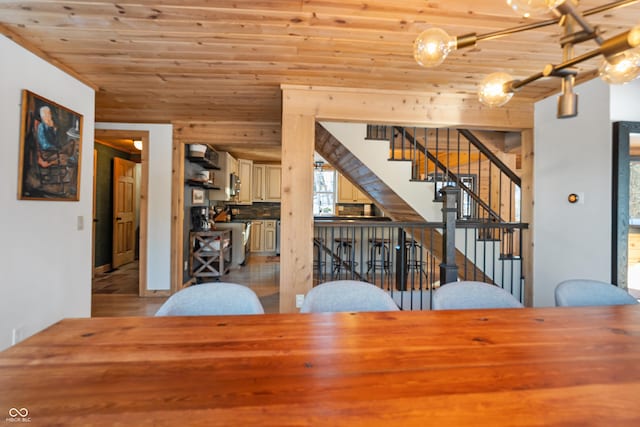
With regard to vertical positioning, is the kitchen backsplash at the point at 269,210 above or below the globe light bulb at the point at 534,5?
below

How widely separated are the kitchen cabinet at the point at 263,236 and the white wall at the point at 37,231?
4291 mm

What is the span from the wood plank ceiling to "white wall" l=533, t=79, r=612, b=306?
0.33 m

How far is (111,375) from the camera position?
84 centimetres

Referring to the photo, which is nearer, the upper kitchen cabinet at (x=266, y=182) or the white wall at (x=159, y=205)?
the white wall at (x=159, y=205)

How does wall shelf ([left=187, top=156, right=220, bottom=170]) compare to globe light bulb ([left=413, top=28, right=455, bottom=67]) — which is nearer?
globe light bulb ([left=413, top=28, right=455, bottom=67])

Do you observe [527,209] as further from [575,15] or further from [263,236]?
[263,236]

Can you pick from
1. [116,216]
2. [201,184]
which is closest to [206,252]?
[201,184]

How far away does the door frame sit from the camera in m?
2.42

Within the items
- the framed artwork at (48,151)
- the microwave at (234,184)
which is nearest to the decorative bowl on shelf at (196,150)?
the microwave at (234,184)

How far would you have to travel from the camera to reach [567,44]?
3.65 feet

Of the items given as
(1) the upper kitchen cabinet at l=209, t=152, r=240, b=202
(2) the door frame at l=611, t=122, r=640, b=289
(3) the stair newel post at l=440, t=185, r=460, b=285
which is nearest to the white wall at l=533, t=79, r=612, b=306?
(2) the door frame at l=611, t=122, r=640, b=289

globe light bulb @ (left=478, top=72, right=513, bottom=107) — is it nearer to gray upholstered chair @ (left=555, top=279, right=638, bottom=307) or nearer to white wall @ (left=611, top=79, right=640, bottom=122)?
gray upholstered chair @ (left=555, top=279, right=638, bottom=307)

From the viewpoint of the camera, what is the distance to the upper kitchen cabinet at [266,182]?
736cm

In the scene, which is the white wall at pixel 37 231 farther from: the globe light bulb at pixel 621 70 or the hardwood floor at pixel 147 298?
the globe light bulb at pixel 621 70
